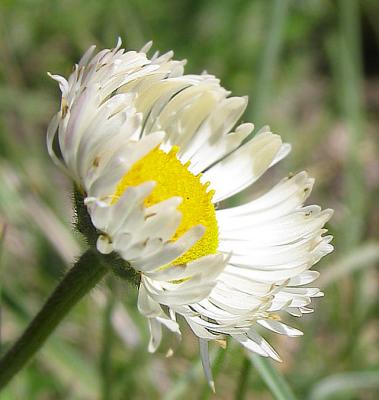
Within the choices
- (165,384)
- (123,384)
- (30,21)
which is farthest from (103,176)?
(30,21)

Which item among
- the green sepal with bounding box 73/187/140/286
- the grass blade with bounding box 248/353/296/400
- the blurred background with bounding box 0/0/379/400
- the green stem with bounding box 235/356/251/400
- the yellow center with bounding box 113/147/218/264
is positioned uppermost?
the yellow center with bounding box 113/147/218/264

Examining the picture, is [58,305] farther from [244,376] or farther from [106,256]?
[244,376]

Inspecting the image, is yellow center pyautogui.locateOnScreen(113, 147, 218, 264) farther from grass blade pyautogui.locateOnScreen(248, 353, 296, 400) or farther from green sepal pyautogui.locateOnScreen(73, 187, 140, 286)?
grass blade pyautogui.locateOnScreen(248, 353, 296, 400)

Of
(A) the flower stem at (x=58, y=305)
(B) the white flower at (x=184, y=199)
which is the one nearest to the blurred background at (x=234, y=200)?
(B) the white flower at (x=184, y=199)

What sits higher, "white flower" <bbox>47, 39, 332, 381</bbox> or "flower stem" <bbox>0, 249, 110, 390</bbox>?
"white flower" <bbox>47, 39, 332, 381</bbox>

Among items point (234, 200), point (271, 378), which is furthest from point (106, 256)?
point (234, 200)

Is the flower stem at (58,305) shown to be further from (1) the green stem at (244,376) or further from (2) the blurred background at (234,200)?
(1) the green stem at (244,376)

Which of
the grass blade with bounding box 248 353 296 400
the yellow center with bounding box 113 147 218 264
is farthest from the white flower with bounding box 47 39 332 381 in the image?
the grass blade with bounding box 248 353 296 400
